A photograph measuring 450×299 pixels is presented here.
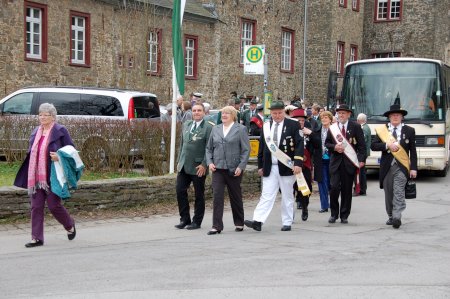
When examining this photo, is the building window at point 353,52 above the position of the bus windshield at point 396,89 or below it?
above

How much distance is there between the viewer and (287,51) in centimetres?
3903

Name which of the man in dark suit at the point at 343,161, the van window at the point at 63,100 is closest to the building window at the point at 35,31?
the van window at the point at 63,100

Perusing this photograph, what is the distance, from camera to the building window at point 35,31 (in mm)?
24016

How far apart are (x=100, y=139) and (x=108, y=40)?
45.7ft

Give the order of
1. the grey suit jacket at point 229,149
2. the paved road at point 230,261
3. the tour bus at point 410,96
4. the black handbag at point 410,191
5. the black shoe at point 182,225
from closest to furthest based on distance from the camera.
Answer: the paved road at point 230,261
the grey suit jacket at point 229,149
the black shoe at point 182,225
the black handbag at point 410,191
the tour bus at point 410,96

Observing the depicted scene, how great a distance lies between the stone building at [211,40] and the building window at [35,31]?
4 cm

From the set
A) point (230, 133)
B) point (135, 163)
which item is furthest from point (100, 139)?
point (230, 133)

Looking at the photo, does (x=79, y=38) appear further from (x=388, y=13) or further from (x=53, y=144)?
(x=388, y=13)

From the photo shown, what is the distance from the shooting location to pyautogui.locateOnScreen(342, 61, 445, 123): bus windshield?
1802 centimetres

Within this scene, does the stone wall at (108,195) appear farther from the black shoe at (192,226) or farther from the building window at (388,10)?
the building window at (388,10)

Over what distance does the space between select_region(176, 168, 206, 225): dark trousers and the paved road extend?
0.40 m

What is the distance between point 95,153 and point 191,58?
1856 cm

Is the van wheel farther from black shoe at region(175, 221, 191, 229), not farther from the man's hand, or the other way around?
the man's hand

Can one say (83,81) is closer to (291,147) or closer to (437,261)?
(291,147)
